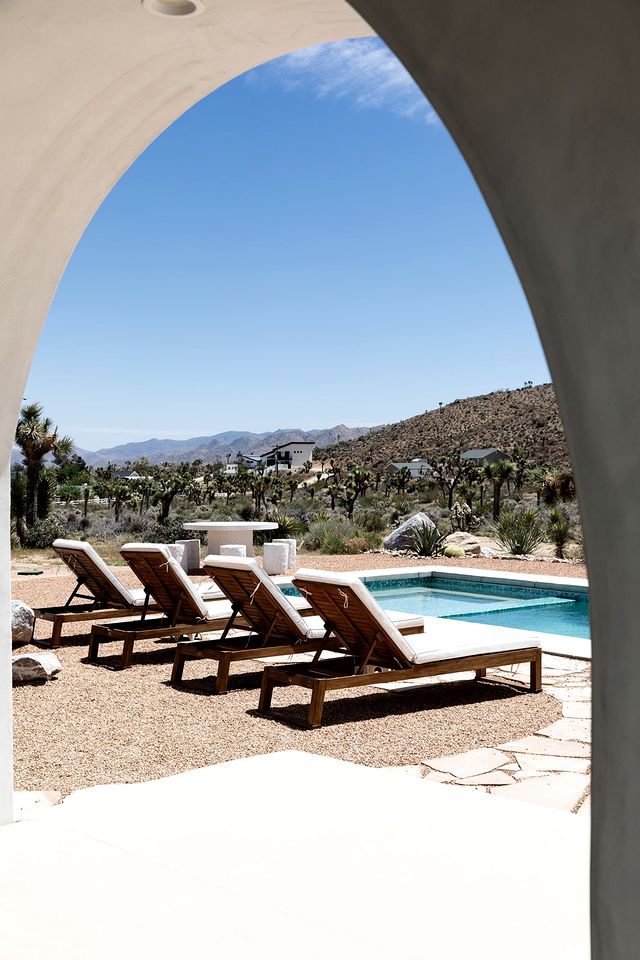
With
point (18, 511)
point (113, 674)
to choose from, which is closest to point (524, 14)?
point (113, 674)

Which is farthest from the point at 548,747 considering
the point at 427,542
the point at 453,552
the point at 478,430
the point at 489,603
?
the point at 478,430

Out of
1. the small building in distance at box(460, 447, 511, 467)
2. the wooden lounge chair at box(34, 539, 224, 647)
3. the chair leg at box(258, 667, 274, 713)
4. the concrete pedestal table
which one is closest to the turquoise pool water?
the concrete pedestal table

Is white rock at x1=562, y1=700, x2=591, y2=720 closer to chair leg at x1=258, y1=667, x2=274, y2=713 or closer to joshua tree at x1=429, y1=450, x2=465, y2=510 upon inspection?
chair leg at x1=258, y1=667, x2=274, y2=713

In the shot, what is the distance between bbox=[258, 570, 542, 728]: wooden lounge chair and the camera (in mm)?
5965

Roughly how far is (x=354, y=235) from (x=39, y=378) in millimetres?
39339

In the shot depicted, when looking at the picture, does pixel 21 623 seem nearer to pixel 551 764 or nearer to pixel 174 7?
pixel 551 764

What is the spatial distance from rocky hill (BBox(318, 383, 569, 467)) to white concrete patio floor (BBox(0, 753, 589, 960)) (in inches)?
1776

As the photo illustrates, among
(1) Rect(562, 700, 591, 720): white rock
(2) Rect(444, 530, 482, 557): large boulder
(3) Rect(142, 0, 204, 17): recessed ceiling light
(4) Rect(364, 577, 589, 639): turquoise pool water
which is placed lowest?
(4) Rect(364, 577, 589, 639): turquoise pool water

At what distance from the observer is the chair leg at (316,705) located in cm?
586

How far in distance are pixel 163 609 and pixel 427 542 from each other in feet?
35.3

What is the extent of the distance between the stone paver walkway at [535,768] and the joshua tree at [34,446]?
800 inches

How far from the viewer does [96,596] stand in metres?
9.02

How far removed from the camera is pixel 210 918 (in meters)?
2.70

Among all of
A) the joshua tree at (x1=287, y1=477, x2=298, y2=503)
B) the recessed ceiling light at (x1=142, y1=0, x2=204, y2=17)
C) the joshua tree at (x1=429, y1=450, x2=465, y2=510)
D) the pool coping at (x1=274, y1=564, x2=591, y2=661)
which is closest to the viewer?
the recessed ceiling light at (x1=142, y1=0, x2=204, y2=17)
